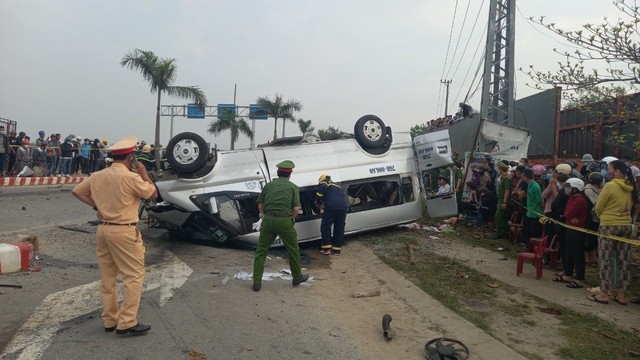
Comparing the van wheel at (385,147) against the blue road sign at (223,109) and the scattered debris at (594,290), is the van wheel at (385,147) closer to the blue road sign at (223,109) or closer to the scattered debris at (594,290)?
the scattered debris at (594,290)

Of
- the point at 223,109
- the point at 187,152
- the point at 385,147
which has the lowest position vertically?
the point at 187,152

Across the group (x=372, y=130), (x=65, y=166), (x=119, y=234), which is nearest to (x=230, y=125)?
(x=65, y=166)

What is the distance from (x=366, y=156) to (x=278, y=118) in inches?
1134

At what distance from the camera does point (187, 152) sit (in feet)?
24.6

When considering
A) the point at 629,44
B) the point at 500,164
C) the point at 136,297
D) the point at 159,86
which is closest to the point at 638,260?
the point at 500,164

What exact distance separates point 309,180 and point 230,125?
25533mm

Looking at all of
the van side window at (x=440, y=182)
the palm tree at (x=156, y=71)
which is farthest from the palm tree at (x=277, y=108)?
the van side window at (x=440, y=182)

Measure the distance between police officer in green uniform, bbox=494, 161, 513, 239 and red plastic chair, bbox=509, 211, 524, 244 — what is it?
233 millimetres

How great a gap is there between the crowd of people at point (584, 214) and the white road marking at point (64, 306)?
5164mm

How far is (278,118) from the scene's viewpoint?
37.2 metres

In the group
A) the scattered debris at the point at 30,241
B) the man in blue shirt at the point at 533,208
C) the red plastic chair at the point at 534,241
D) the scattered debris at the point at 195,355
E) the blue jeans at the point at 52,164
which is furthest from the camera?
the blue jeans at the point at 52,164

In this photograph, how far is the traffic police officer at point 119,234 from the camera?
3980 millimetres

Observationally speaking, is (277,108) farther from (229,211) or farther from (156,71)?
(229,211)

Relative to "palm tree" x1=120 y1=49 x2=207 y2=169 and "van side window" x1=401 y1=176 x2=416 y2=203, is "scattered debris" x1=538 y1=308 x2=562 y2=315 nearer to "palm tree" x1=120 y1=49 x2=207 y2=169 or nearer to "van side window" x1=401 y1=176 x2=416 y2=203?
"van side window" x1=401 y1=176 x2=416 y2=203
